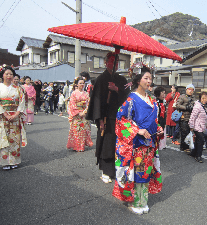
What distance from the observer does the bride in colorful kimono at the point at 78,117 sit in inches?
211

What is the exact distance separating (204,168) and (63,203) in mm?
3064

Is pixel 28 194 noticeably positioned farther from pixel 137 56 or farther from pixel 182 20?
pixel 182 20

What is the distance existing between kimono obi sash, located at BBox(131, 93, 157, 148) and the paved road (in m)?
0.94

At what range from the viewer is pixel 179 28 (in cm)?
6869

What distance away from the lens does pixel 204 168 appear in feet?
14.6

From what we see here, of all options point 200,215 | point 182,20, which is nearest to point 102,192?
point 200,215

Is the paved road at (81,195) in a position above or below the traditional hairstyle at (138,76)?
below

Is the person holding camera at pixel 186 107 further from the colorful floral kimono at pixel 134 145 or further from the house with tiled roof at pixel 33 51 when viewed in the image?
the house with tiled roof at pixel 33 51

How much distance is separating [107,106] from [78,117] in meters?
2.15

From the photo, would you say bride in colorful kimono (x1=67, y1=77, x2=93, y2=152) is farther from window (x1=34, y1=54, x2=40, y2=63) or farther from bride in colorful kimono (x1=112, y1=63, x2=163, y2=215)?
window (x1=34, y1=54, x2=40, y2=63)

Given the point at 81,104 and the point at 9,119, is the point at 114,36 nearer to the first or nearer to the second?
the point at 9,119

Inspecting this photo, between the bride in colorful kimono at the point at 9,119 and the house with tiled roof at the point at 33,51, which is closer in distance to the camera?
the bride in colorful kimono at the point at 9,119

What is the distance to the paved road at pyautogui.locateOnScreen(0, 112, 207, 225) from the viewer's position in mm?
2598

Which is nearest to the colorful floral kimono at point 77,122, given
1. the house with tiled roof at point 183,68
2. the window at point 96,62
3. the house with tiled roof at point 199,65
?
the house with tiled roof at point 183,68
